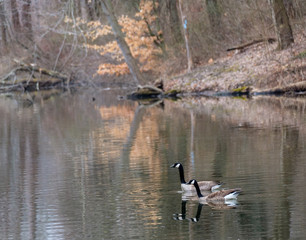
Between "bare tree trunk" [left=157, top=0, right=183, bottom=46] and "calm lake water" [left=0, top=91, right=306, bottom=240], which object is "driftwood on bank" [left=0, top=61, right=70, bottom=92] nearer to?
"bare tree trunk" [left=157, top=0, right=183, bottom=46]

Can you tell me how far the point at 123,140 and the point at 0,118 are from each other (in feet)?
40.2

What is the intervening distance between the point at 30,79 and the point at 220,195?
4361 centimetres

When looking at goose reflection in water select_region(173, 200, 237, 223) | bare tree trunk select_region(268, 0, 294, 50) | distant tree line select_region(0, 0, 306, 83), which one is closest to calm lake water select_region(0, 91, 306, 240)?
goose reflection in water select_region(173, 200, 237, 223)

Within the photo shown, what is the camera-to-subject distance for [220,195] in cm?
1088

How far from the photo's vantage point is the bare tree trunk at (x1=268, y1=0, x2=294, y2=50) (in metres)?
31.3

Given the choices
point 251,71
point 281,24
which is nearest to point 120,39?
point 251,71

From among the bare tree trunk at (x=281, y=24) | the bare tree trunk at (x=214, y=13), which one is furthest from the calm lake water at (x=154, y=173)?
the bare tree trunk at (x=214, y=13)

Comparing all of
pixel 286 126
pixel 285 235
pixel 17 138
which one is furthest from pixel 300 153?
pixel 17 138

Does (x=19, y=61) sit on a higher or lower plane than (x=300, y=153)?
higher

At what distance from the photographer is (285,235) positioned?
8734 mm

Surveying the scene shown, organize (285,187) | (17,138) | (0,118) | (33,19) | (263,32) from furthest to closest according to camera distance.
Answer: (33,19), (263,32), (0,118), (17,138), (285,187)

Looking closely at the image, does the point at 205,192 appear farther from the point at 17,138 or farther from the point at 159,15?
the point at 159,15

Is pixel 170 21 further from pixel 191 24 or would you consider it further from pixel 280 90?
pixel 280 90

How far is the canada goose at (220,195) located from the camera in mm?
10664
